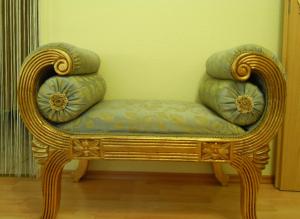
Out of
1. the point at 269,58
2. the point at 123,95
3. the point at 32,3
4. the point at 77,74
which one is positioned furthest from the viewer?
the point at 123,95

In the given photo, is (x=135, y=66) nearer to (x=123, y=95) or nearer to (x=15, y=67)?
(x=123, y=95)

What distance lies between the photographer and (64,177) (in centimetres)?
179

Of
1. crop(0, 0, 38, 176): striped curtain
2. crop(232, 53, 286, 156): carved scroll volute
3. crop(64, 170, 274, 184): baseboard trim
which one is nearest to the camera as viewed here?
crop(232, 53, 286, 156): carved scroll volute

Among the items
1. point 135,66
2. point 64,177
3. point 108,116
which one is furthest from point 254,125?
point 64,177

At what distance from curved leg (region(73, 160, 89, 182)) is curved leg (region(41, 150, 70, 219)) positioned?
20.4 inches

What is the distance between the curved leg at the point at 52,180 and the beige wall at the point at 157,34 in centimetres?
66

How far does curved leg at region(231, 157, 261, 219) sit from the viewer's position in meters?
1.13

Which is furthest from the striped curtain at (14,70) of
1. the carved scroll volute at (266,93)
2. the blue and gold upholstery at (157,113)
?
the carved scroll volute at (266,93)

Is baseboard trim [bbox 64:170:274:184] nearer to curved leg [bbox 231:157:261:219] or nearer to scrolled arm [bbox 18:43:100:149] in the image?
curved leg [bbox 231:157:261:219]

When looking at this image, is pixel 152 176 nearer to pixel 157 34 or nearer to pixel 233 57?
pixel 157 34

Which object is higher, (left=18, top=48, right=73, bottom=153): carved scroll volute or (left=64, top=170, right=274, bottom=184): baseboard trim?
(left=18, top=48, right=73, bottom=153): carved scroll volute

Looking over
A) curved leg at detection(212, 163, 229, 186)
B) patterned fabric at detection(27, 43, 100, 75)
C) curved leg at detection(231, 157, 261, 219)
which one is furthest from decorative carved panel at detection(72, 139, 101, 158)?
curved leg at detection(212, 163, 229, 186)

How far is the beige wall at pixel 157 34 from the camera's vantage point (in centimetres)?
168

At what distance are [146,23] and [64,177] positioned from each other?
102 cm
